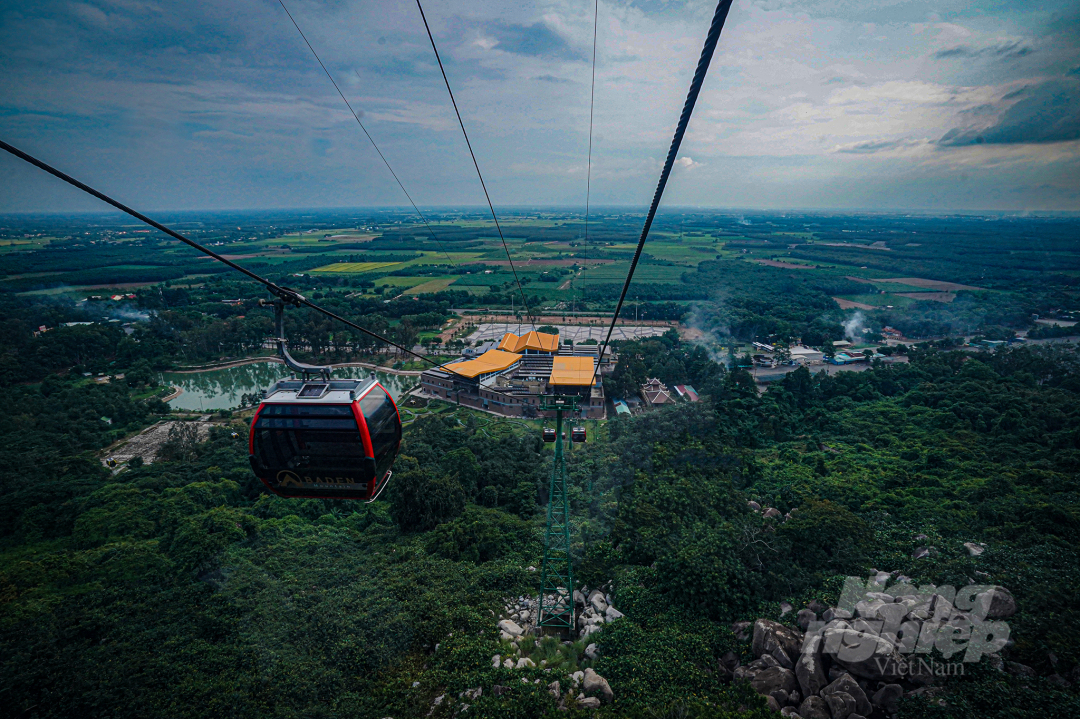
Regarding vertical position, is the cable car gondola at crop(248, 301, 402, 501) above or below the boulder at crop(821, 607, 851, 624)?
above

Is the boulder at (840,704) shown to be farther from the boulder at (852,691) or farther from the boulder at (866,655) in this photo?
the boulder at (866,655)

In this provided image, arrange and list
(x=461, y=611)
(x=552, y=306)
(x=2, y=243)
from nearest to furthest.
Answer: (x=461, y=611) → (x=552, y=306) → (x=2, y=243)

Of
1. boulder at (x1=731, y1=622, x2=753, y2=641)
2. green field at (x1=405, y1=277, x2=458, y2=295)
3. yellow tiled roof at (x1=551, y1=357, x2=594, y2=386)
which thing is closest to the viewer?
boulder at (x1=731, y1=622, x2=753, y2=641)

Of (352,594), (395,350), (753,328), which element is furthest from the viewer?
(753,328)

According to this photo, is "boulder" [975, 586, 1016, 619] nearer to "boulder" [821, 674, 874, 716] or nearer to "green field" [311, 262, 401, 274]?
"boulder" [821, 674, 874, 716]

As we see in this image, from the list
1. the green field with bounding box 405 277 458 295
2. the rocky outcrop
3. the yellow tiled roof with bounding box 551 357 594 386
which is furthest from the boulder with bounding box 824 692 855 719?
the green field with bounding box 405 277 458 295

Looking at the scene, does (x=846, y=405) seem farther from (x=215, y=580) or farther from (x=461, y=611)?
(x=215, y=580)

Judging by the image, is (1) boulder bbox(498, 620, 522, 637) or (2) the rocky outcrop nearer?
(2) the rocky outcrop

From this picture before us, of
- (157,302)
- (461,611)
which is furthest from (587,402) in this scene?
(157,302)
